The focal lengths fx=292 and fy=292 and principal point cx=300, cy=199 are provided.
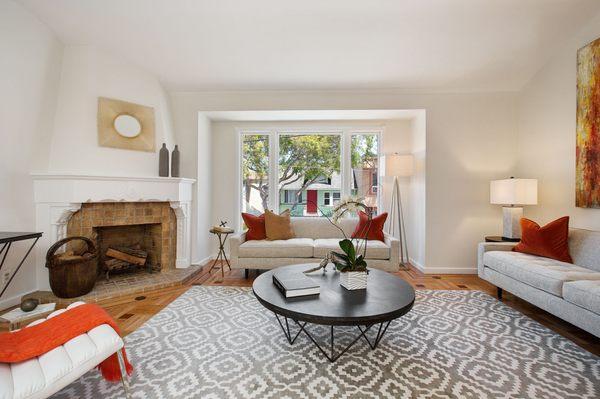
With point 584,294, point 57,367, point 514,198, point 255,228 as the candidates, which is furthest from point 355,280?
point 514,198

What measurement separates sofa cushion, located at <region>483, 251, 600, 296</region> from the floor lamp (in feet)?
4.29

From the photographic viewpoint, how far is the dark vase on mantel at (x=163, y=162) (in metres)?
3.89

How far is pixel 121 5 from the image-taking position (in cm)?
289

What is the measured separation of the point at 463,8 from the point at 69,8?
3892 millimetres

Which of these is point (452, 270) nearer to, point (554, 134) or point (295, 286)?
point (554, 134)

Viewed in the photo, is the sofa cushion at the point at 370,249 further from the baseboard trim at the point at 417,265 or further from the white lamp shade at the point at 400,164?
the white lamp shade at the point at 400,164

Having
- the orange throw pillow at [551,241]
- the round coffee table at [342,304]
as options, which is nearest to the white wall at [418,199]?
the orange throw pillow at [551,241]

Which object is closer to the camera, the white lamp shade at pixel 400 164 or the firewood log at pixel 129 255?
the firewood log at pixel 129 255

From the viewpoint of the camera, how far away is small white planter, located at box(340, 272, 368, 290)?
2156 millimetres

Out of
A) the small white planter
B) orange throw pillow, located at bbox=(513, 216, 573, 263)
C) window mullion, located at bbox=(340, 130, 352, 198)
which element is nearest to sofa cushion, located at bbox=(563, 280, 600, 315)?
orange throw pillow, located at bbox=(513, 216, 573, 263)

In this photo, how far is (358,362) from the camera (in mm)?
1949

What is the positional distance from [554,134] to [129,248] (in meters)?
5.56

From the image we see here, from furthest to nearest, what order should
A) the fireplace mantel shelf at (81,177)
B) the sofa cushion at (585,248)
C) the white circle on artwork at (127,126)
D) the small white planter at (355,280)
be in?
1. the white circle on artwork at (127,126)
2. the fireplace mantel shelf at (81,177)
3. the sofa cushion at (585,248)
4. the small white planter at (355,280)

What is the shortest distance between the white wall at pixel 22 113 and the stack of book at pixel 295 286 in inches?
106
